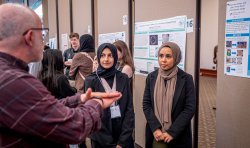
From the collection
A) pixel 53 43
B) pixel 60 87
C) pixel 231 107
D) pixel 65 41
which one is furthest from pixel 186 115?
pixel 53 43

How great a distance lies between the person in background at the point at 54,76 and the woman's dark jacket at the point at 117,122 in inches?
9.1

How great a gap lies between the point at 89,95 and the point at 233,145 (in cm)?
150

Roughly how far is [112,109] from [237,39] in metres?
1.10

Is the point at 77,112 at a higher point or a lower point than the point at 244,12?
lower

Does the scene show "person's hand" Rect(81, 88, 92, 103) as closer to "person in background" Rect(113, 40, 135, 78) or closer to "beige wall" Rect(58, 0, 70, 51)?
"person in background" Rect(113, 40, 135, 78)

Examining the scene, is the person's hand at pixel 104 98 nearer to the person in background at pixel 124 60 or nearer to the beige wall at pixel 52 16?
the person in background at pixel 124 60

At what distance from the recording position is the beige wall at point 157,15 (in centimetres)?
242

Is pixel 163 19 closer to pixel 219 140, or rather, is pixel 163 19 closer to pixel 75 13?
pixel 219 140

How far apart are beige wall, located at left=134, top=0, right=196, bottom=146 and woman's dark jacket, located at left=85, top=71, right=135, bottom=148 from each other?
28.7 inches

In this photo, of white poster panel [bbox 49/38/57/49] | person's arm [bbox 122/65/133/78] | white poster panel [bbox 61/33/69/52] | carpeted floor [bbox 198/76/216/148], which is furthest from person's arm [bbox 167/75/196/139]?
white poster panel [bbox 49/38/57/49]

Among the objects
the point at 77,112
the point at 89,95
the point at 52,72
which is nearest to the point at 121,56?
the point at 52,72

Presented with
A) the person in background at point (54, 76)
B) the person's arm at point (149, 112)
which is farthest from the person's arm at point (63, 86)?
the person's arm at point (149, 112)

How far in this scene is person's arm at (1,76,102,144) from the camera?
81cm

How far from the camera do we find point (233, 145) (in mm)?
2088
